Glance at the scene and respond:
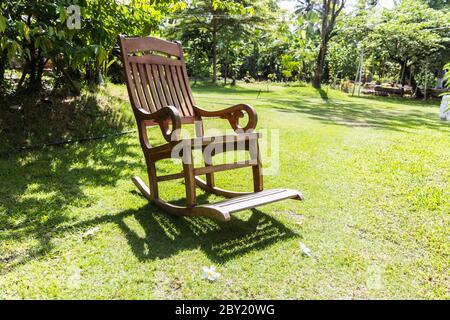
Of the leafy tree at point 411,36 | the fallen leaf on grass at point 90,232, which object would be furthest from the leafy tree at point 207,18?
the fallen leaf on grass at point 90,232

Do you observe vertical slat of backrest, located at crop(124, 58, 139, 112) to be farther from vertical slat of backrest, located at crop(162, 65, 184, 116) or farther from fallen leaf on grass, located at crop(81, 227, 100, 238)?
fallen leaf on grass, located at crop(81, 227, 100, 238)

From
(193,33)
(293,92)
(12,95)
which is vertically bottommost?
(293,92)

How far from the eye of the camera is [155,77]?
116 inches

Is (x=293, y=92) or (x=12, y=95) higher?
(x=12, y=95)

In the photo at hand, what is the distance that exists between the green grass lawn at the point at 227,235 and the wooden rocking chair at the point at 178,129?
0.63 ft

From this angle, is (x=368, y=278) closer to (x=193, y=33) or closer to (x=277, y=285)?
(x=277, y=285)

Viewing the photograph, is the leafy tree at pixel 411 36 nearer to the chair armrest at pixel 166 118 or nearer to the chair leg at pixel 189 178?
the chair armrest at pixel 166 118

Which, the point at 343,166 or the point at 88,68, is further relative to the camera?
the point at 88,68

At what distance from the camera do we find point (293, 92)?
14.4m

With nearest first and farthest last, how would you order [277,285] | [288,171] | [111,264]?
[277,285] < [111,264] < [288,171]

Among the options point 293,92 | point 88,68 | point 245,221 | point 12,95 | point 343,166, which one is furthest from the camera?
point 293,92

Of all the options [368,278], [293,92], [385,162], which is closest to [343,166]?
[385,162]

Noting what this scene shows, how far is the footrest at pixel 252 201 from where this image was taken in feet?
6.94
